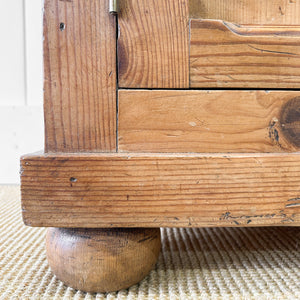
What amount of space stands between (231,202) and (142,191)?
11 centimetres

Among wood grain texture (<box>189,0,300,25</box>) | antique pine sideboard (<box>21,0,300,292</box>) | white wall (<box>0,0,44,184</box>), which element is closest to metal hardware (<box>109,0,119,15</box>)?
antique pine sideboard (<box>21,0,300,292</box>)

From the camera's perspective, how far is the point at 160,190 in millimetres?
389

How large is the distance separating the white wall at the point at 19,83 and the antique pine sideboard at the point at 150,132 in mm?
810

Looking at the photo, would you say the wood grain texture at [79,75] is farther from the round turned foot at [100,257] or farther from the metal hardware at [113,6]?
the round turned foot at [100,257]

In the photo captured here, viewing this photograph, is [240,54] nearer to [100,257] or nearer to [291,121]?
[291,121]

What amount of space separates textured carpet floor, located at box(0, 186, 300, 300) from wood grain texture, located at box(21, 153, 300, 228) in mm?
96

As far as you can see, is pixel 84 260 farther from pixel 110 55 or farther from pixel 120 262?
pixel 110 55

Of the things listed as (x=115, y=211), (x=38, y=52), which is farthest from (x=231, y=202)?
(x=38, y=52)

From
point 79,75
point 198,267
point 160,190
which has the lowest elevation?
point 198,267

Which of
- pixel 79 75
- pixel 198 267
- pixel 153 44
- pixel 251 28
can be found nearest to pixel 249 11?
pixel 251 28

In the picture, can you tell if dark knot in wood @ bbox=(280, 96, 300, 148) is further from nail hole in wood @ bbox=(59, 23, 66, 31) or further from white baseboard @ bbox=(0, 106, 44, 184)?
white baseboard @ bbox=(0, 106, 44, 184)

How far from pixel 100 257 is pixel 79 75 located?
23cm

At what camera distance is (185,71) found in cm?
41

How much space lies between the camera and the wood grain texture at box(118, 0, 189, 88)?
399mm
